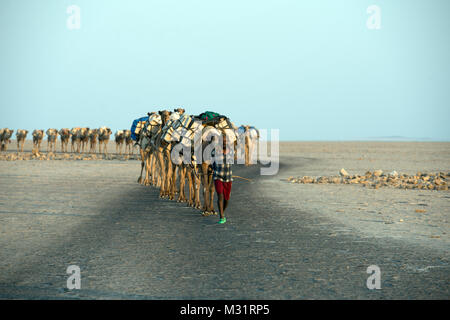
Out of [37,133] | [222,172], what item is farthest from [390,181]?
[37,133]

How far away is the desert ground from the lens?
19.9ft

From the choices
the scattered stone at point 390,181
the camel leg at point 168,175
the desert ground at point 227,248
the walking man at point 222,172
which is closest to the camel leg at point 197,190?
the desert ground at point 227,248

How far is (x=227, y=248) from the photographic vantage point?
329 inches

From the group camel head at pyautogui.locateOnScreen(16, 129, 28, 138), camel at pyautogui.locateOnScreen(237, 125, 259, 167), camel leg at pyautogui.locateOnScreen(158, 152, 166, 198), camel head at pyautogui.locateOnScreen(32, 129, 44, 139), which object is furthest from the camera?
camel head at pyautogui.locateOnScreen(16, 129, 28, 138)

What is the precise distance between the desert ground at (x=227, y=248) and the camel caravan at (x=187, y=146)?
0.67 metres

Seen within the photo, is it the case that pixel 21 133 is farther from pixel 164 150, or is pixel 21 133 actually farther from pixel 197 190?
pixel 197 190

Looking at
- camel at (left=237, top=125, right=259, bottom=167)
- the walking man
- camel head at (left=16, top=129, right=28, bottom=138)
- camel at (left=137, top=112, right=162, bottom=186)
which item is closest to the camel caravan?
camel at (left=137, top=112, right=162, bottom=186)

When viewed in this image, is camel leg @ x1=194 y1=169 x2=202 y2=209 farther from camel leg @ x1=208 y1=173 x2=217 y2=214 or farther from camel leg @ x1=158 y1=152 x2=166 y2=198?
camel leg @ x1=158 y1=152 x2=166 y2=198

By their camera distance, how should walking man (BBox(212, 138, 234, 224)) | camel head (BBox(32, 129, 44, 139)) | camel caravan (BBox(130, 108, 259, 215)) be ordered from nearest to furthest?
walking man (BBox(212, 138, 234, 224)) → camel caravan (BBox(130, 108, 259, 215)) → camel head (BBox(32, 129, 44, 139))

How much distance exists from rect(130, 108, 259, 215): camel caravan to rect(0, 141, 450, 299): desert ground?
26.3 inches

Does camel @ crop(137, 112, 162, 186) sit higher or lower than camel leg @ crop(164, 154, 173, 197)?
higher

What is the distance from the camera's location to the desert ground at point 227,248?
6.06 meters

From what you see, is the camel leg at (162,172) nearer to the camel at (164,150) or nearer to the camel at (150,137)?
the camel at (164,150)
